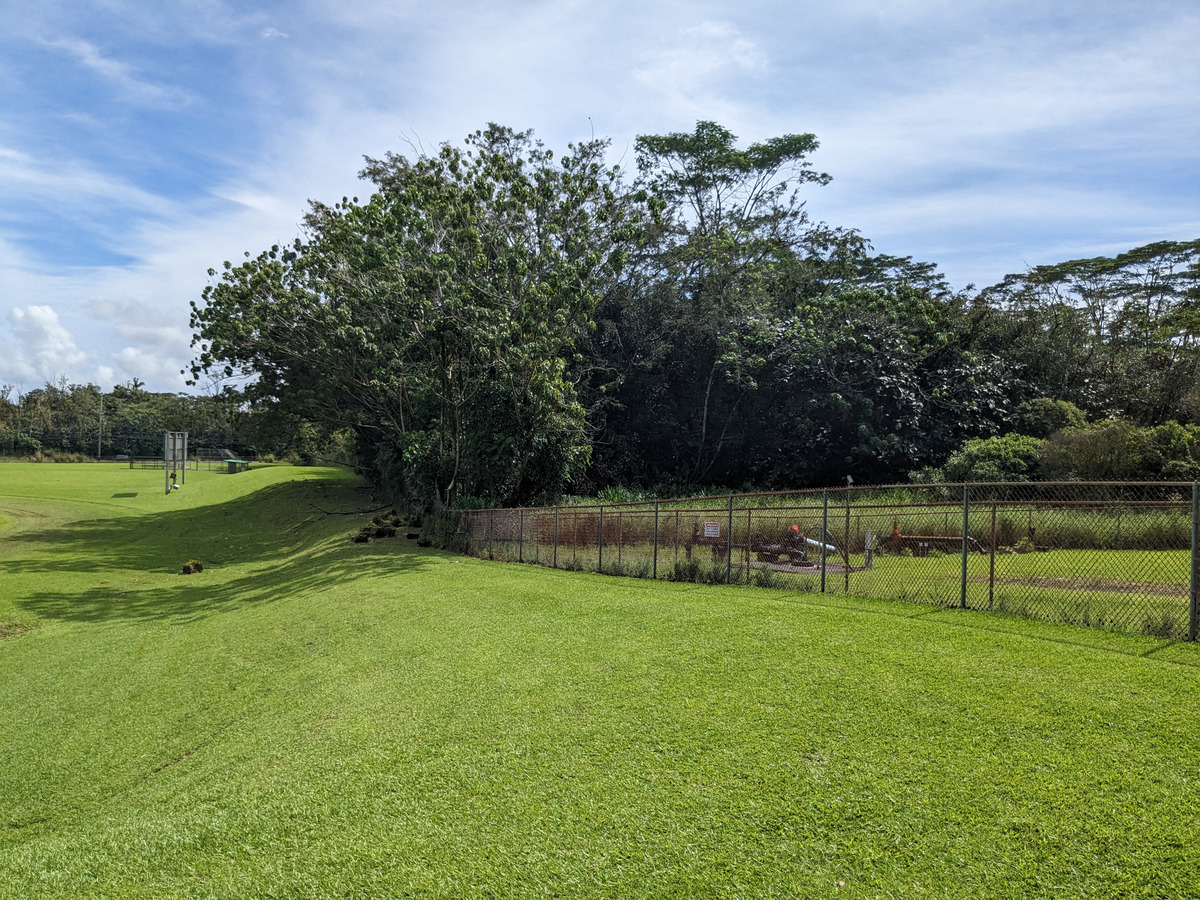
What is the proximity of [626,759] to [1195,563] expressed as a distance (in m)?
5.83

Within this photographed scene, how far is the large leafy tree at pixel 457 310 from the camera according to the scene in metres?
19.8

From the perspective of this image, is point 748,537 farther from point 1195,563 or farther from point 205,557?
point 205,557

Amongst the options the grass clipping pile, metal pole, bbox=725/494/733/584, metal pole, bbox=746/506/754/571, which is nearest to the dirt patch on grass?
the grass clipping pile

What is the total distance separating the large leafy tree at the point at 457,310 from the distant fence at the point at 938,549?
539 centimetres

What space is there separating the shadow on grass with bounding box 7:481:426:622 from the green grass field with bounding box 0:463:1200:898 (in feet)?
16.8

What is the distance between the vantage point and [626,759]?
5.53m

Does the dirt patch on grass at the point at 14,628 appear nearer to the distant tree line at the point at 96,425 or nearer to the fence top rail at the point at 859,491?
the fence top rail at the point at 859,491

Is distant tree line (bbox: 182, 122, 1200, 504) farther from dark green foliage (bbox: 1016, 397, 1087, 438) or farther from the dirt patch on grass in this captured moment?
the dirt patch on grass

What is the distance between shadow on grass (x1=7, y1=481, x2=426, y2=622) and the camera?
16.5m

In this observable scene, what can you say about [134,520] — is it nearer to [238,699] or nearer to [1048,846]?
[238,699]

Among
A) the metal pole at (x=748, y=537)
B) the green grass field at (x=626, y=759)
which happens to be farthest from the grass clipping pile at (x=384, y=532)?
the metal pole at (x=748, y=537)

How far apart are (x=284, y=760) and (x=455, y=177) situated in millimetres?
18752

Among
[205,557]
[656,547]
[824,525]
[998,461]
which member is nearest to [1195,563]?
[824,525]

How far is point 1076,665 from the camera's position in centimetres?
653
